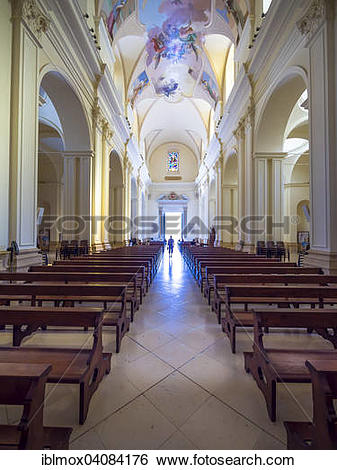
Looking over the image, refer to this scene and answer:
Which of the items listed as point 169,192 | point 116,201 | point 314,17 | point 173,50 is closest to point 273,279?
point 314,17

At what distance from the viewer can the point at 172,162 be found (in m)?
27.0

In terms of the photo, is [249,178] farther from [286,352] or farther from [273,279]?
[286,352]

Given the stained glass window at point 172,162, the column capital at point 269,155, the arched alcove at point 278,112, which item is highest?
the stained glass window at point 172,162

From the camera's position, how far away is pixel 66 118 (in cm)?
849

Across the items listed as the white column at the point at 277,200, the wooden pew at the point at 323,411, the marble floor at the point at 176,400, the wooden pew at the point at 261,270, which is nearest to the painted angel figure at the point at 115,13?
the white column at the point at 277,200

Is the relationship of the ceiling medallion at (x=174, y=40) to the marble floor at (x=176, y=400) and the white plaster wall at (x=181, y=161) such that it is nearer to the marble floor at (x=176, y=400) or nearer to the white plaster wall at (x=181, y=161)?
the white plaster wall at (x=181, y=161)

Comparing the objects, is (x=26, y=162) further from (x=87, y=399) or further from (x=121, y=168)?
(x=121, y=168)

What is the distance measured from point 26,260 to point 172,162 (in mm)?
23747

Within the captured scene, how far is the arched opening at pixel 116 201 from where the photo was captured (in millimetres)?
14688

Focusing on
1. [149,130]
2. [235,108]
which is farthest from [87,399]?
[149,130]

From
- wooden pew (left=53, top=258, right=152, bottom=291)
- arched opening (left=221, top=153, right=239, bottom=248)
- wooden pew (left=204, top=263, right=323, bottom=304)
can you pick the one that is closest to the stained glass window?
arched opening (left=221, top=153, right=239, bottom=248)

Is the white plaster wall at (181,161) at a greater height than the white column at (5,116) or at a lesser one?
greater

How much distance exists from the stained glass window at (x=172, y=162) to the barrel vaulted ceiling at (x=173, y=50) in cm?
722

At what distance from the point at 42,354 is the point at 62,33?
25.4ft
